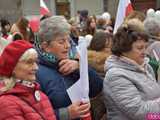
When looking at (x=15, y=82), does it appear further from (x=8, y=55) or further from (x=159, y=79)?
(x=159, y=79)

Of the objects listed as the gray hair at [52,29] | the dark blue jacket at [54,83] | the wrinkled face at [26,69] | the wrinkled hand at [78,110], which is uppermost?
the gray hair at [52,29]

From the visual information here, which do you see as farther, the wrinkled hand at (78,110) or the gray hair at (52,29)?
the gray hair at (52,29)

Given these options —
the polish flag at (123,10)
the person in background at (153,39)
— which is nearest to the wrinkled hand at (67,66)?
the person in background at (153,39)

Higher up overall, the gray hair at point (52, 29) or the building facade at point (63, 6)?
the gray hair at point (52, 29)

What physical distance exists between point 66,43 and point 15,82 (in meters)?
0.62

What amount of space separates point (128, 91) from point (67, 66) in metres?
0.52

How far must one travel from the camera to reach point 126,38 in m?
4.20

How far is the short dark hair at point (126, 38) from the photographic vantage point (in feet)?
13.8

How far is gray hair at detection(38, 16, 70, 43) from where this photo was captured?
3.97 m

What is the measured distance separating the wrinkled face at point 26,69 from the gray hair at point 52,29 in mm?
388

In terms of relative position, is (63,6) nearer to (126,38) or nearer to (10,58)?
(126,38)

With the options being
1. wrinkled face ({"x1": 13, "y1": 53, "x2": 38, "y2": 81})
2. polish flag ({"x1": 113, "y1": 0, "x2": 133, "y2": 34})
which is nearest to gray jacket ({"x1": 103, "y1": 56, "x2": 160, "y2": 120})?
wrinkled face ({"x1": 13, "y1": 53, "x2": 38, "y2": 81})

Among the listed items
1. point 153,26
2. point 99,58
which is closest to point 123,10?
point 153,26

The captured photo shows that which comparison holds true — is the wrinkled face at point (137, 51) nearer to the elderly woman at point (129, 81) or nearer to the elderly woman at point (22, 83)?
the elderly woman at point (129, 81)
